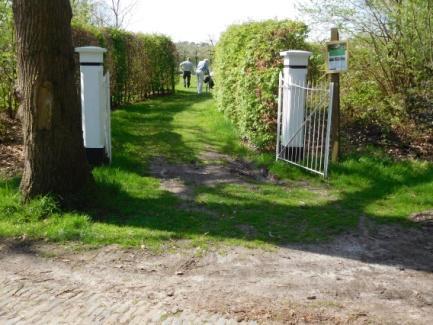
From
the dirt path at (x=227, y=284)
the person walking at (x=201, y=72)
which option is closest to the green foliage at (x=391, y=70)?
the dirt path at (x=227, y=284)

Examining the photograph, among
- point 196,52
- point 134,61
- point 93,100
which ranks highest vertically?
point 196,52

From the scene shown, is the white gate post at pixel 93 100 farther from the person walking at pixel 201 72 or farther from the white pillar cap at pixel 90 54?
the person walking at pixel 201 72

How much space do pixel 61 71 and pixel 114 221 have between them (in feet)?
5.99

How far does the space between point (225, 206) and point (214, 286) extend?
222 centimetres

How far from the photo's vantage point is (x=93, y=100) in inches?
290

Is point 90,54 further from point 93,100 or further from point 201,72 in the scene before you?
point 201,72

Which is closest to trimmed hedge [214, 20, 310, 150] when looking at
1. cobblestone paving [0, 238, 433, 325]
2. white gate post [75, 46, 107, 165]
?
white gate post [75, 46, 107, 165]

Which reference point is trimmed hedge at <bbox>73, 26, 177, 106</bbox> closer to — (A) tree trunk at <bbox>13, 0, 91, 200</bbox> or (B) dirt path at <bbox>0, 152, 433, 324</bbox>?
(A) tree trunk at <bbox>13, 0, 91, 200</bbox>

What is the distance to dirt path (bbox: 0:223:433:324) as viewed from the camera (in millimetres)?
3584

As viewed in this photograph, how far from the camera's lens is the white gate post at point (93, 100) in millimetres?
7258

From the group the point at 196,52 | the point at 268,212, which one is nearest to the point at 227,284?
the point at 268,212

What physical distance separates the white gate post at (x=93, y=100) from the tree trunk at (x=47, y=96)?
155 cm

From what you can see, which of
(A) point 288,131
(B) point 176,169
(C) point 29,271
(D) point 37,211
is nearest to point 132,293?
(C) point 29,271

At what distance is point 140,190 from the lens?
22.0ft
